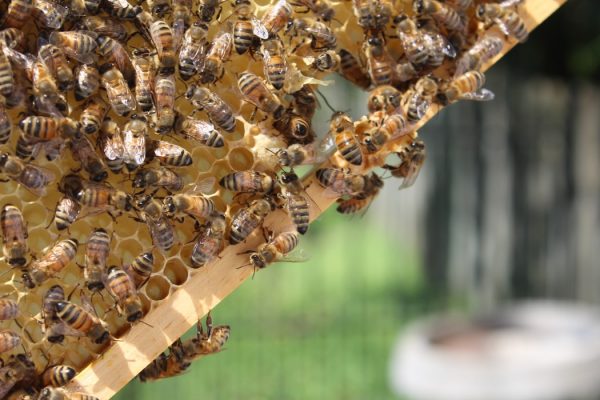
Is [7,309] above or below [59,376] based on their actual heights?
above

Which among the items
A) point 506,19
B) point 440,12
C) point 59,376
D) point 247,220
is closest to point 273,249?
point 247,220

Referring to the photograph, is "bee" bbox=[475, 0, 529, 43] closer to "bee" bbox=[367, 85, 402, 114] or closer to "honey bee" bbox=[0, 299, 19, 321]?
"bee" bbox=[367, 85, 402, 114]

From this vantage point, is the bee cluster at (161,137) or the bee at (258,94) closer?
the bee cluster at (161,137)

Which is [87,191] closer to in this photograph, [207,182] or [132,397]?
[207,182]

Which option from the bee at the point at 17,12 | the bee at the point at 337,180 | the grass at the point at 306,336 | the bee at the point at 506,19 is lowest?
the bee at the point at 17,12

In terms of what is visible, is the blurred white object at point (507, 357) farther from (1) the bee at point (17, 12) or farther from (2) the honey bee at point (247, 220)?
(1) the bee at point (17, 12)

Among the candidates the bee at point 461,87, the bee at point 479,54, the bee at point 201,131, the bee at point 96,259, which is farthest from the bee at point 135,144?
the bee at point 479,54

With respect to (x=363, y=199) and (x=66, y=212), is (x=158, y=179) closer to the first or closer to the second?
(x=66, y=212)
